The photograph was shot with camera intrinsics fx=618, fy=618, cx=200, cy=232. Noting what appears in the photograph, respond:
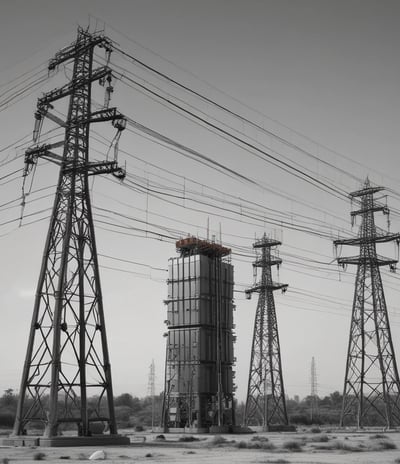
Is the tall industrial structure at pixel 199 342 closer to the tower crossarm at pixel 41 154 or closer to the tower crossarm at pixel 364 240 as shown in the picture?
the tower crossarm at pixel 364 240

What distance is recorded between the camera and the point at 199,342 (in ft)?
193

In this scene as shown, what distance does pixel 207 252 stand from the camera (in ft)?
208

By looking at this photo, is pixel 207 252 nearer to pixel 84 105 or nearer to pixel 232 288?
pixel 232 288

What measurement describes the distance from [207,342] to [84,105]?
3126 cm

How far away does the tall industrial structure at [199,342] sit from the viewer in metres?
58.5

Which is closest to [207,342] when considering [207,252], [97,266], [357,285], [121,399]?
[207,252]

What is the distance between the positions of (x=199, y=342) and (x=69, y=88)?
3094cm

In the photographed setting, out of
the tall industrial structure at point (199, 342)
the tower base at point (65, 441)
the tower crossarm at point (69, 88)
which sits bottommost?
the tower base at point (65, 441)

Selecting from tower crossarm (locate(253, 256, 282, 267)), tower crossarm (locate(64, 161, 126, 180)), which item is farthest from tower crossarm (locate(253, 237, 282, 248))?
tower crossarm (locate(64, 161, 126, 180))

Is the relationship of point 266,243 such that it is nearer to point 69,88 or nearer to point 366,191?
point 366,191

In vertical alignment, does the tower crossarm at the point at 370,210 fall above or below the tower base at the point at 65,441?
above

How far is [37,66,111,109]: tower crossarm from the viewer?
113ft

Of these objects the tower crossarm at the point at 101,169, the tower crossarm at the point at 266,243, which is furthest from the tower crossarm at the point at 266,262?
the tower crossarm at the point at 101,169

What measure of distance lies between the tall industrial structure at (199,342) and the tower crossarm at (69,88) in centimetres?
2855
